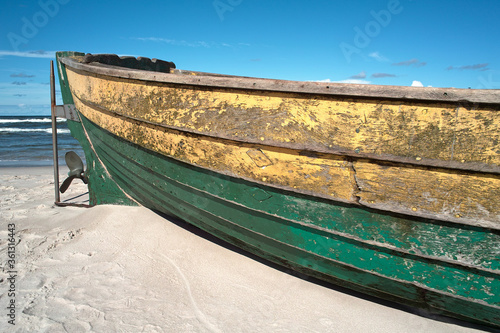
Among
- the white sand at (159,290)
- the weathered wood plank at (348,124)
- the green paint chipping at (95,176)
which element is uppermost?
the weathered wood plank at (348,124)

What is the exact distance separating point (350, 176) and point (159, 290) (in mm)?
1397

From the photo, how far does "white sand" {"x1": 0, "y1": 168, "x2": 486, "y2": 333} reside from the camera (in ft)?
5.48

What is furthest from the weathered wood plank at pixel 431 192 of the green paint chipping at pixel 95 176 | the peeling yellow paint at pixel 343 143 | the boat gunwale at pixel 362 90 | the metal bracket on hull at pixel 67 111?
the metal bracket on hull at pixel 67 111

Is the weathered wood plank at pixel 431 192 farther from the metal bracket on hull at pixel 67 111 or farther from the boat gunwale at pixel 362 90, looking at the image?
the metal bracket on hull at pixel 67 111

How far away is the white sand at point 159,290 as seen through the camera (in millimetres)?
1669

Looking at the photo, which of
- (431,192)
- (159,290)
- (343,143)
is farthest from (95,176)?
(431,192)

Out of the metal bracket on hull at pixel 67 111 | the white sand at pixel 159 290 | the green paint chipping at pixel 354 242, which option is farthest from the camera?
the metal bracket on hull at pixel 67 111

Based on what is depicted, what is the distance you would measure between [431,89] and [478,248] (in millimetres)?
728

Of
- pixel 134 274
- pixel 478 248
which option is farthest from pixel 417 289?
pixel 134 274

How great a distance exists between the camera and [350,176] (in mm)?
1485

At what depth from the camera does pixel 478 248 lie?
131 cm

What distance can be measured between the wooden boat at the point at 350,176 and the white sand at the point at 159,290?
24cm

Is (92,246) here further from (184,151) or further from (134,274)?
(184,151)

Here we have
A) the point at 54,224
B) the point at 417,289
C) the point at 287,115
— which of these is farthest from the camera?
the point at 54,224
